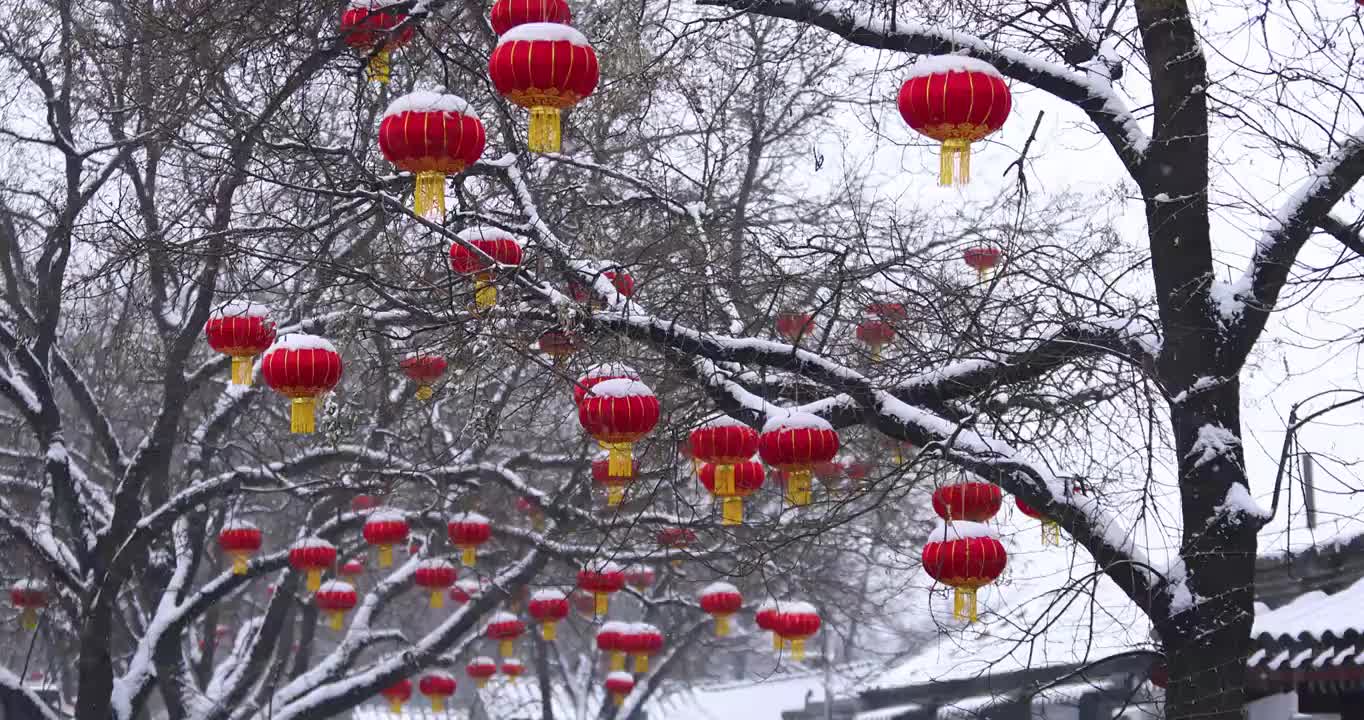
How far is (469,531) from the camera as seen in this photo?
14.2 metres

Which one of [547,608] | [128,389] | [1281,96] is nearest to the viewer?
[1281,96]

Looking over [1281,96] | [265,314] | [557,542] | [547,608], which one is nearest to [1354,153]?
[1281,96]

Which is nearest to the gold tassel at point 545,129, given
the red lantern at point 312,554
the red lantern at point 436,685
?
the red lantern at point 312,554

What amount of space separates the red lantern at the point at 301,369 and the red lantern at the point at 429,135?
175 centimetres

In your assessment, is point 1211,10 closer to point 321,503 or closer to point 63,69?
point 63,69

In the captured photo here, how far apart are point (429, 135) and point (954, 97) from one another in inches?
90.2

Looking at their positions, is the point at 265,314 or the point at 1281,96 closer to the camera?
the point at 1281,96

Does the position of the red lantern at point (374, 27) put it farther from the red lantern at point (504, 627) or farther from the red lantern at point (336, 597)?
the red lantern at point (504, 627)

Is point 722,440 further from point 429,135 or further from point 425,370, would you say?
point 425,370

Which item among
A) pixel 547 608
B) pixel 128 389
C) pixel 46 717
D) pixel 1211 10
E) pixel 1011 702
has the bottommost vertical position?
pixel 1011 702

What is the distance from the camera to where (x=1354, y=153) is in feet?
22.1

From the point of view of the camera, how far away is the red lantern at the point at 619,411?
26.0 feet

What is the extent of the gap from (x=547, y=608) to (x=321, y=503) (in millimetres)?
2585

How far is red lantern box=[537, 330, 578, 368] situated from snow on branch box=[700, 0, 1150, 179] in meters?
1.84
